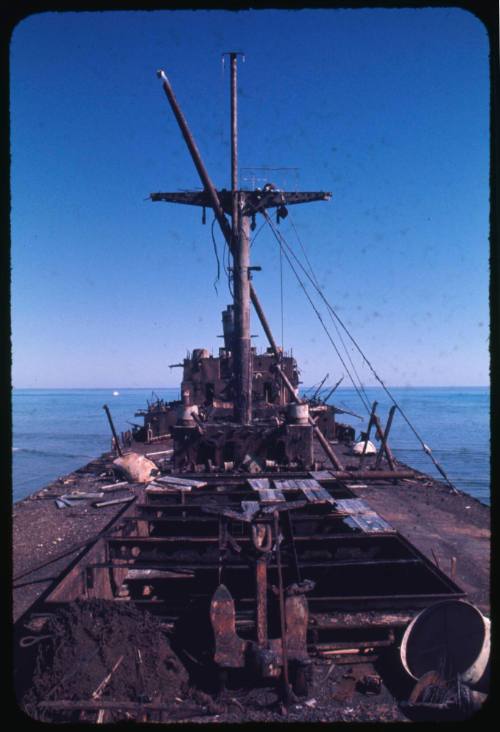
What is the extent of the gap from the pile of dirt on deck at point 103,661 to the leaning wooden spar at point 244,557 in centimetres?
5

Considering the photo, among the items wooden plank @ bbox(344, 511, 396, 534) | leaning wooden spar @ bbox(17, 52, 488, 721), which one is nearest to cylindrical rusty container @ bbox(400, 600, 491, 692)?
leaning wooden spar @ bbox(17, 52, 488, 721)

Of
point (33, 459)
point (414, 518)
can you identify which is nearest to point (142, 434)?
point (33, 459)

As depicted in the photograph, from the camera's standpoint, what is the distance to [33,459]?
40.2 metres

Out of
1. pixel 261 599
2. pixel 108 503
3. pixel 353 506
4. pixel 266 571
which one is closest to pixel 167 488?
pixel 108 503

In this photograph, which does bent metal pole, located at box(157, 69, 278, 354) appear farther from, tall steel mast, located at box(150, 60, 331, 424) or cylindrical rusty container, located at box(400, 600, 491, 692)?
cylindrical rusty container, located at box(400, 600, 491, 692)

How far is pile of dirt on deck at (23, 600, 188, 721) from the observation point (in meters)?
4.07

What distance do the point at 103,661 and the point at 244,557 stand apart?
287 cm

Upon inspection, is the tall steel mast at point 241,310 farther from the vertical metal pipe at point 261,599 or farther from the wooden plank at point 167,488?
the vertical metal pipe at point 261,599

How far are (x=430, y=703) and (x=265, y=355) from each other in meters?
25.8

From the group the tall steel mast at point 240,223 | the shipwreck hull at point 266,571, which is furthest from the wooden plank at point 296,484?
the tall steel mast at point 240,223

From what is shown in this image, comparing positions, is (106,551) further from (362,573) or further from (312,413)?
(312,413)

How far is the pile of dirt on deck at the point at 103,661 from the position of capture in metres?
4.07

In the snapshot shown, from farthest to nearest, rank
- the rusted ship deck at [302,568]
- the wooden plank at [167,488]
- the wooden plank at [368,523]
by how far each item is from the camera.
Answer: the wooden plank at [167,488] < the wooden plank at [368,523] < the rusted ship deck at [302,568]

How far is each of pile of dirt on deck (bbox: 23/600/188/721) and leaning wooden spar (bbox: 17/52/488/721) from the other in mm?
48
